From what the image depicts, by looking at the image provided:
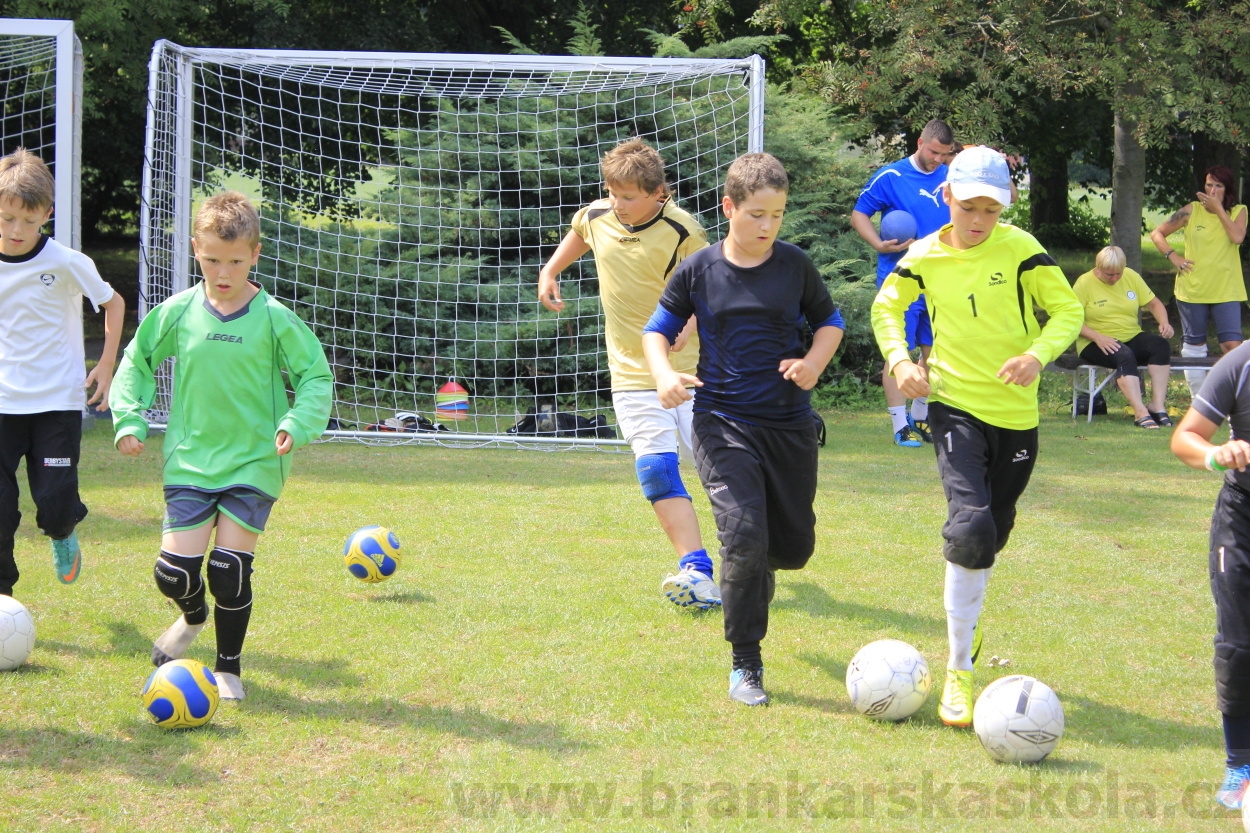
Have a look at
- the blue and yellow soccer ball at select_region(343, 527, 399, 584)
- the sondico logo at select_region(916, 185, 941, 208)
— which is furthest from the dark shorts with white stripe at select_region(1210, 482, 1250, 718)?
the sondico logo at select_region(916, 185, 941, 208)

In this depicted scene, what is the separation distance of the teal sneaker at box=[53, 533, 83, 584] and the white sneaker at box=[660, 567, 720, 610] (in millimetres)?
2592

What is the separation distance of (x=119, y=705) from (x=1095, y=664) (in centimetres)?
369

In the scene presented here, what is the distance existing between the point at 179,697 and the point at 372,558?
181cm

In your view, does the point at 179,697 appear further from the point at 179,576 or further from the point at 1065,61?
the point at 1065,61

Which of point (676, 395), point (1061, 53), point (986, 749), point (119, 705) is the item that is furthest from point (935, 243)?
point (1061, 53)

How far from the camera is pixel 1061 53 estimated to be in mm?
12977

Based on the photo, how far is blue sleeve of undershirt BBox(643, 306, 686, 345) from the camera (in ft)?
14.9

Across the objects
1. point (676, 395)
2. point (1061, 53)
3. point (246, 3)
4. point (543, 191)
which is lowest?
point (676, 395)

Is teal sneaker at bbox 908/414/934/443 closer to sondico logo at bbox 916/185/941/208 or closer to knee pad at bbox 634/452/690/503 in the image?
sondico logo at bbox 916/185/941/208

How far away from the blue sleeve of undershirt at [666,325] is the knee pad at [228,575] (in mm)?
1676

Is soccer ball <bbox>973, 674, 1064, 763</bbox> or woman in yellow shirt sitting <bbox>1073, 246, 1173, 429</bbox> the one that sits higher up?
woman in yellow shirt sitting <bbox>1073, 246, 1173, 429</bbox>

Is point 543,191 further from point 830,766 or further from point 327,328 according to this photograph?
point 830,766

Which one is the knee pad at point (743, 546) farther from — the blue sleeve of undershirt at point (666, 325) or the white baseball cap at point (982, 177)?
the white baseball cap at point (982, 177)

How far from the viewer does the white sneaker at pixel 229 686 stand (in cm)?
425
